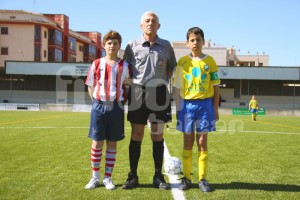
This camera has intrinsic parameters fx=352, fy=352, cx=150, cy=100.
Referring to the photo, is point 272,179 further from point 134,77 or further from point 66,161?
point 66,161

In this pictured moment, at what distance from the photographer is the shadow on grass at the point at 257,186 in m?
4.12

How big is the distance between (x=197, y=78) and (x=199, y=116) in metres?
0.46

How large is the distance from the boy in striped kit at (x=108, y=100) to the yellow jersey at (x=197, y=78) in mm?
695

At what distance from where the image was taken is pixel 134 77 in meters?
4.36

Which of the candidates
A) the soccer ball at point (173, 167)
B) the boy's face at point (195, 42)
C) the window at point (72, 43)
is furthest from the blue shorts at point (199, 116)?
the window at point (72, 43)

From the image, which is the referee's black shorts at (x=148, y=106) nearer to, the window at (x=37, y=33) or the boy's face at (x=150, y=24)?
the boy's face at (x=150, y=24)

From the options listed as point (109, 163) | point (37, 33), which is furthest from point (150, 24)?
point (37, 33)

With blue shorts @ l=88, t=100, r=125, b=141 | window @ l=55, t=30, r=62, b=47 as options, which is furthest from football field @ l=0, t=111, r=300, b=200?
window @ l=55, t=30, r=62, b=47

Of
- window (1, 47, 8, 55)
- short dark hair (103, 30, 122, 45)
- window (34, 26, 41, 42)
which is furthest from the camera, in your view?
window (34, 26, 41, 42)

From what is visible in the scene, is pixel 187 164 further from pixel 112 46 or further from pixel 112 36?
pixel 112 36

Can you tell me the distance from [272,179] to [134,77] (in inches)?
89.3

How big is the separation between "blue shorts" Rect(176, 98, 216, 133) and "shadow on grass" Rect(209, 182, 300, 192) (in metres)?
0.69

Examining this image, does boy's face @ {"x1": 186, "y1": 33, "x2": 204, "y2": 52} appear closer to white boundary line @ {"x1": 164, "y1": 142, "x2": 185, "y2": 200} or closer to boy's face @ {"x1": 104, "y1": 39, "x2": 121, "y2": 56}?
boy's face @ {"x1": 104, "y1": 39, "x2": 121, "y2": 56}

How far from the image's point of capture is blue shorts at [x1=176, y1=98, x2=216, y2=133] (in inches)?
166
